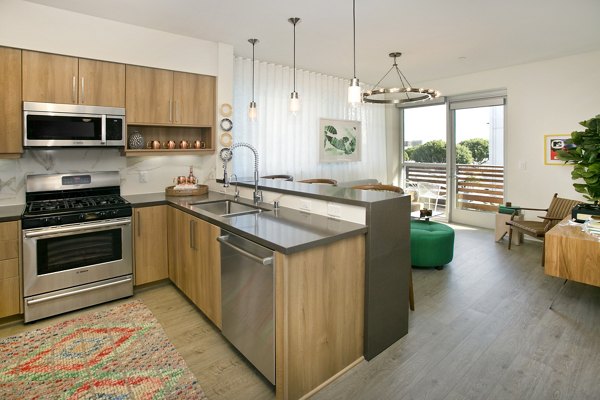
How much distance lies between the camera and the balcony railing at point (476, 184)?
598 cm

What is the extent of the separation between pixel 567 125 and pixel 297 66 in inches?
157

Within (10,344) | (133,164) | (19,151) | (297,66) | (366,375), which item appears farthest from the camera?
(297,66)

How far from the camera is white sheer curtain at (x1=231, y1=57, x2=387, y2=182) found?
15.8ft

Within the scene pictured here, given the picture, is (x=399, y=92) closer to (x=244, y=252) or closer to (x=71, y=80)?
(x=244, y=252)

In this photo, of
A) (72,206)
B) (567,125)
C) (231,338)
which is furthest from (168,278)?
(567,125)

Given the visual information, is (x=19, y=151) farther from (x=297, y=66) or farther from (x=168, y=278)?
(x=297, y=66)

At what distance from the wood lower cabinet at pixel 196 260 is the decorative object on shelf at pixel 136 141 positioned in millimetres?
A: 863

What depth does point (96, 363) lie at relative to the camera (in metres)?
2.29

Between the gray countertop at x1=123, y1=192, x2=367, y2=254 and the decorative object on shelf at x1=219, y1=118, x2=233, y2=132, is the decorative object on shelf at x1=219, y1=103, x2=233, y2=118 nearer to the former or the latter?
the decorative object on shelf at x1=219, y1=118, x2=233, y2=132

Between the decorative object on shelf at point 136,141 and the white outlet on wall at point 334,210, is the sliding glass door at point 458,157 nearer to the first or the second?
the white outlet on wall at point 334,210

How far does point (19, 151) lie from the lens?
9.81 feet

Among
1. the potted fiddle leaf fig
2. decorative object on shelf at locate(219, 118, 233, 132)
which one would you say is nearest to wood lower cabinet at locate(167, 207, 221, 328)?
decorative object on shelf at locate(219, 118, 233, 132)

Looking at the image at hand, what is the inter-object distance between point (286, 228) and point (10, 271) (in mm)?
2312

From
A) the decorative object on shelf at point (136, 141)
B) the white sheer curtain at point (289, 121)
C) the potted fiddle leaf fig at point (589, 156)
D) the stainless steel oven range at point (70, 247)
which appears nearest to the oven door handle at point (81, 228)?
the stainless steel oven range at point (70, 247)
